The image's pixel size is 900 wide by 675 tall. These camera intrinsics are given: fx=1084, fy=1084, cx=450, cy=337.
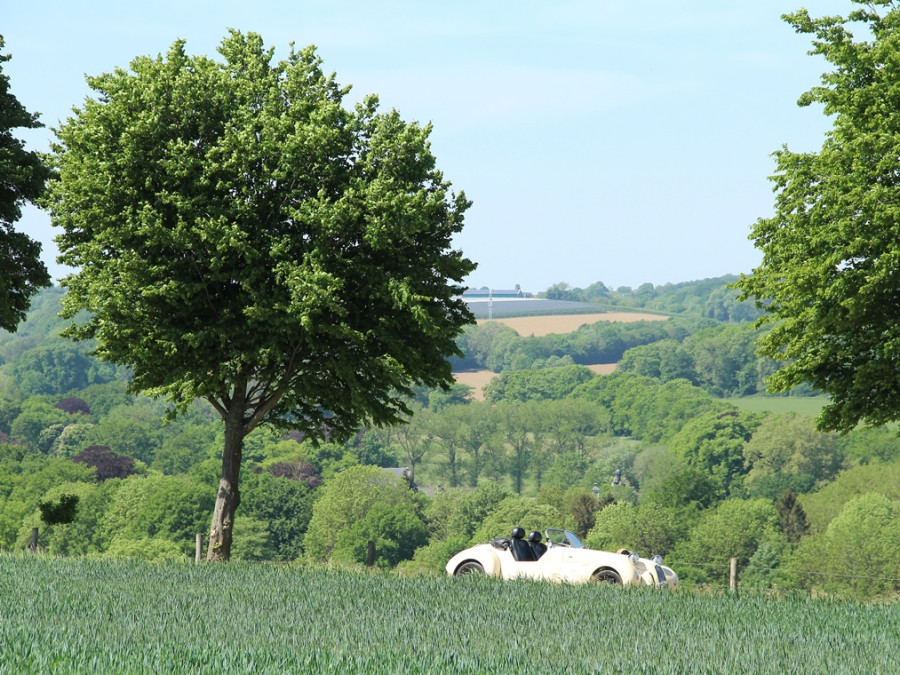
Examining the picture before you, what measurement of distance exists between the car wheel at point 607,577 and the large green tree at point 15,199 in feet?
48.3

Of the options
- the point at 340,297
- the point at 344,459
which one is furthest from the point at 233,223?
the point at 344,459

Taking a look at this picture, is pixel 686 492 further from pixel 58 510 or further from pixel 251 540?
pixel 58 510

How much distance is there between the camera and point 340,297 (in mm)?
23984

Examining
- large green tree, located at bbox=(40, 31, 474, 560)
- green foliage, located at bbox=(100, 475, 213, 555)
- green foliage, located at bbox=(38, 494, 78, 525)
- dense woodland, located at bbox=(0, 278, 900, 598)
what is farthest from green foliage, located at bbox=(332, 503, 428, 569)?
large green tree, located at bbox=(40, 31, 474, 560)

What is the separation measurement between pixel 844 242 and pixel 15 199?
1899 cm

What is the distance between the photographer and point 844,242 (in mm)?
22531

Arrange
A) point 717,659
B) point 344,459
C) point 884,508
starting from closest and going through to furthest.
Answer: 1. point 717,659
2. point 884,508
3. point 344,459

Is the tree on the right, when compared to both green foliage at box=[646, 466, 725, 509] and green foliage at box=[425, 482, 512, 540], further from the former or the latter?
green foliage at box=[425, 482, 512, 540]

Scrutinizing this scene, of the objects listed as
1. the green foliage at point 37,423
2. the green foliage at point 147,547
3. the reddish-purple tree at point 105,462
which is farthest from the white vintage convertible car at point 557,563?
the green foliage at point 37,423

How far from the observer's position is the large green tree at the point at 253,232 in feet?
74.5

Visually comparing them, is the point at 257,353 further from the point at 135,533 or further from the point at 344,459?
the point at 344,459

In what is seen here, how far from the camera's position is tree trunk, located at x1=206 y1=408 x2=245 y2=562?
25734 mm

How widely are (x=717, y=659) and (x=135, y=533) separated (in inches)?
4018

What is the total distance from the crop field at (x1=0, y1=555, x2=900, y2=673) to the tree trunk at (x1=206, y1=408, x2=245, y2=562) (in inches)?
270
